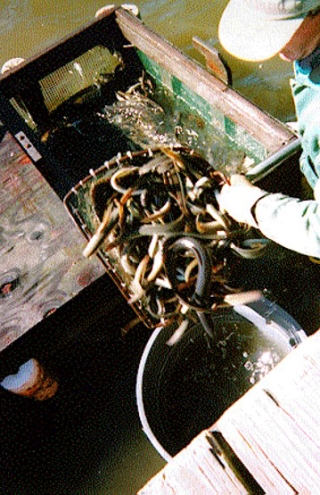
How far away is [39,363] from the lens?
3.15 meters

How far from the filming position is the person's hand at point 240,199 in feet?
6.93

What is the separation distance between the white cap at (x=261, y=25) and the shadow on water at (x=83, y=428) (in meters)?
2.06

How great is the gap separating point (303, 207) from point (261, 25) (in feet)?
2.91

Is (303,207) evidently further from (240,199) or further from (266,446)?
(266,446)

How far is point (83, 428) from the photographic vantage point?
3.50 m

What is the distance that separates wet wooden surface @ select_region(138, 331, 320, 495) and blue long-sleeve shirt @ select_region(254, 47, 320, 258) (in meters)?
0.67

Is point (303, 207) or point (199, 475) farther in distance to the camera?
point (303, 207)

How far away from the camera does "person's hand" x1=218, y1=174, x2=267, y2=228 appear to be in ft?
6.93

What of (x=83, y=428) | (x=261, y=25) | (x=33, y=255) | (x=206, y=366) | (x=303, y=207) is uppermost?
(x=261, y=25)

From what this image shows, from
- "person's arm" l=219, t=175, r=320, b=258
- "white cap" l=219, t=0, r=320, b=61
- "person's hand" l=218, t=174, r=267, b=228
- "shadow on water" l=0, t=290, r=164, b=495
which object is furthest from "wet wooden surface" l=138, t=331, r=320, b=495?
"shadow on water" l=0, t=290, r=164, b=495

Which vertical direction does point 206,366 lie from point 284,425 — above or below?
below

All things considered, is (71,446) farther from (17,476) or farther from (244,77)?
(244,77)

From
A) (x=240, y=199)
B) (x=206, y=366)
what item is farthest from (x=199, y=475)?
(x=206, y=366)

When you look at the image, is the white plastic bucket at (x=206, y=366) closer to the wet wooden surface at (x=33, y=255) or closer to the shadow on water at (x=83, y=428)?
the shadow on water at (x=83, y=428)
